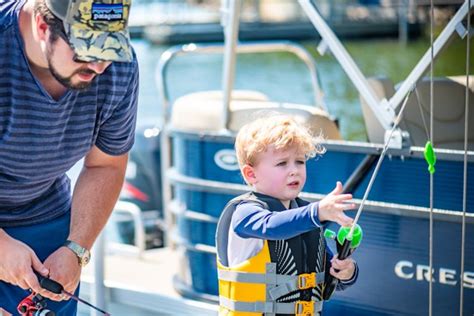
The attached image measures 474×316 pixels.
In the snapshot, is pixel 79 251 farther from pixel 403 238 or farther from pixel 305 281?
pixel 403 238

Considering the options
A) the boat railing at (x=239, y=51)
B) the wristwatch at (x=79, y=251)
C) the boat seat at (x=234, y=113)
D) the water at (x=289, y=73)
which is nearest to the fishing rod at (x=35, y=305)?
the wristwatch at (x=79, y=251)

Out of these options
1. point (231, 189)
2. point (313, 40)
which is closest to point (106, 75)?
point (231, 189)

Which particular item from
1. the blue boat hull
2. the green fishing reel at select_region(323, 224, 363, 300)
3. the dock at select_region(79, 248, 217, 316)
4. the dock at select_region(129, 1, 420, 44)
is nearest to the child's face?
the green fishing reel at select_region(323, 224, 363, 300)

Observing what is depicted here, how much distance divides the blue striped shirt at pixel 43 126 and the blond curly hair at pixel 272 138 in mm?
390

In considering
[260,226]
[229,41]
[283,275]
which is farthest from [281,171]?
[229,41]

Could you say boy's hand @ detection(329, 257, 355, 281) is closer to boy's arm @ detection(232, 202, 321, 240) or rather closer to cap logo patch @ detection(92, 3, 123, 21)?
boy's arm @ detection(232, 202, 321, 240)

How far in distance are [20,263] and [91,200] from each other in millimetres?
383

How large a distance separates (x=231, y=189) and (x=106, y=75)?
156 centimetres

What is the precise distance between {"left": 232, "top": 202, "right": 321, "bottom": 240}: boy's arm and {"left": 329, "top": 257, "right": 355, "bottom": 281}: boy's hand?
0.73 ft

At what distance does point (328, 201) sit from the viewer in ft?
8.14

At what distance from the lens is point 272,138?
2.81 m

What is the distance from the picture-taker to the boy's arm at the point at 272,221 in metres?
2.54

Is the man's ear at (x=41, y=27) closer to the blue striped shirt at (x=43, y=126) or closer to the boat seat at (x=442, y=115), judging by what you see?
the blue striped shirt at (x=43, y=126)

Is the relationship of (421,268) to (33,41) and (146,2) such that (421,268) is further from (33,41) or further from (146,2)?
(146,2)
